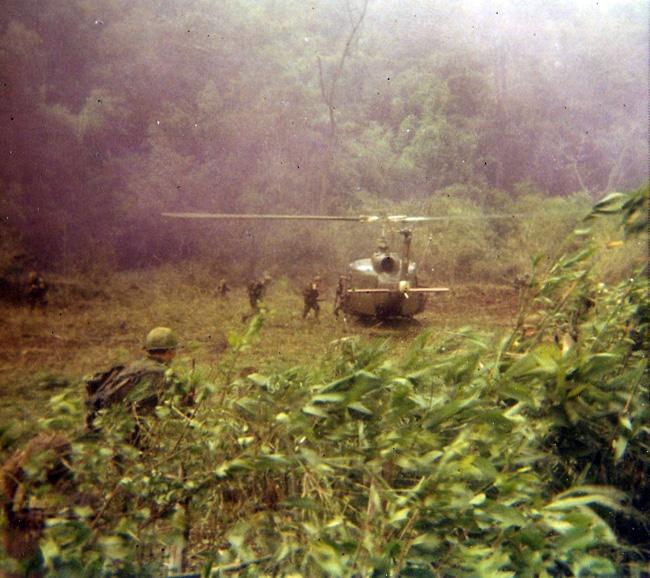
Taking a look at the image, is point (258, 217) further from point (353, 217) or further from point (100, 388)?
point (100, 388)

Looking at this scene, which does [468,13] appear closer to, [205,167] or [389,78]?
[389,78]

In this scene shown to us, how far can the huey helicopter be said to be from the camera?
2504mm

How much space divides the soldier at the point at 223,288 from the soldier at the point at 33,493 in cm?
78

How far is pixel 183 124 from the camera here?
231cm

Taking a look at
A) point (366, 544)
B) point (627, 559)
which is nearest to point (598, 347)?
point (627, 559)

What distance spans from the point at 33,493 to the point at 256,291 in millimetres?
1016

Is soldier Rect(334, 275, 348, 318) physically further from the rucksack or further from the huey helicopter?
the rucksack

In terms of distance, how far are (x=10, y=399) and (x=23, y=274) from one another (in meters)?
0.39

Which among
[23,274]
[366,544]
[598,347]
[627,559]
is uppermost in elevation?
[23,274]

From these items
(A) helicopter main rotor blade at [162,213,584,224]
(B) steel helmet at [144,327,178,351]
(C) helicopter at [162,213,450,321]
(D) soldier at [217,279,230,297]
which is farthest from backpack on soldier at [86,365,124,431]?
(C) helicopter at [162,213,450,321]

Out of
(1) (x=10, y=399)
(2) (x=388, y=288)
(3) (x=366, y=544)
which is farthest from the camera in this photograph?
(2) (x=388, y=288)

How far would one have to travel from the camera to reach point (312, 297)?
2479 millimetres

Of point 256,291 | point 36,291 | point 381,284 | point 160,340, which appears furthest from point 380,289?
point 36,291

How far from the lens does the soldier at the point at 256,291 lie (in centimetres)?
232
